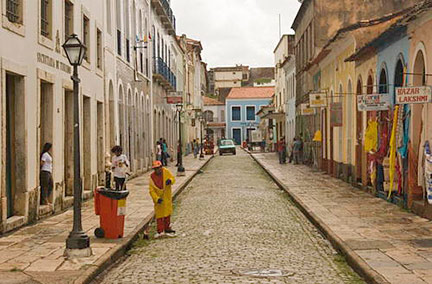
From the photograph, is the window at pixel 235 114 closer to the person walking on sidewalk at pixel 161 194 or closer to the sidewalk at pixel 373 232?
the sidewalk at pixel 373 232

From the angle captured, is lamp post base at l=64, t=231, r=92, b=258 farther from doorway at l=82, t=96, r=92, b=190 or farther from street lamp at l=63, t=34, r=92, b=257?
doorway at l=82, t=96, r=92, b=190

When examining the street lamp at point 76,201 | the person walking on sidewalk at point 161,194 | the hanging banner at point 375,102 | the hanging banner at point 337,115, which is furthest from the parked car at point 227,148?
the street lamp at point 76,201

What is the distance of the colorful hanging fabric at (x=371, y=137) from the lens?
17016mm

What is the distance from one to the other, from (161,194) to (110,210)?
1059 millimetres

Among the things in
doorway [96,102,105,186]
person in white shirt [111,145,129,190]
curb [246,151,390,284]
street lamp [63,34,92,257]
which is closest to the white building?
doorway [96,102,105,186]

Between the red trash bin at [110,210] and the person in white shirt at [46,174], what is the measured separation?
350cm

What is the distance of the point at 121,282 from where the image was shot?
823cm

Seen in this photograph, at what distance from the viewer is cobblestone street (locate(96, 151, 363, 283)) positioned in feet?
27.5

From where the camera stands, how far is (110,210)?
1095 cm

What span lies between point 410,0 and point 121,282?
24564mm

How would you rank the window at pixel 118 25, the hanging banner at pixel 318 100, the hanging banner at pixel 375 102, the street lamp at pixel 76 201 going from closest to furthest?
1. the street lamp at pixel 76 201
2. the hanging banner at pixel 375 102
3. the window at pixel 118 25
4. the hanging banner at pixel 318 100

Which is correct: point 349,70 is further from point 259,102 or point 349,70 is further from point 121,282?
point 259,102

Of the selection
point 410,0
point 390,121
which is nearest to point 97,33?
point 390,121

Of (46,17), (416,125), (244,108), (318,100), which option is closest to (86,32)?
(46,17)
